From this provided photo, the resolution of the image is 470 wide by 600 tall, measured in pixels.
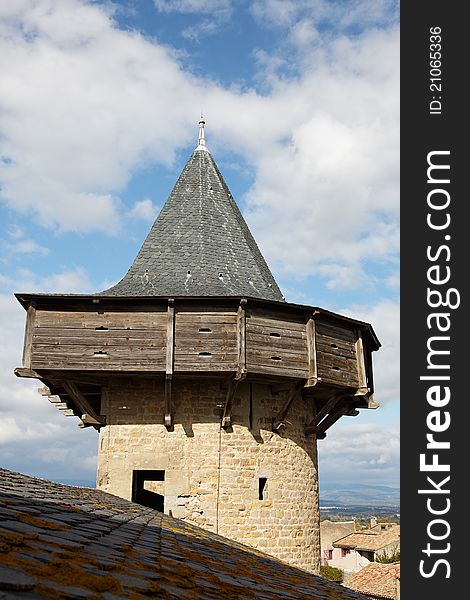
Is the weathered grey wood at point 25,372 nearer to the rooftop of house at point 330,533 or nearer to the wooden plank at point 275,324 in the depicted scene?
the wooden plank at point 275,324

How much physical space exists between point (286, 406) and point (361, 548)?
93.1 ft

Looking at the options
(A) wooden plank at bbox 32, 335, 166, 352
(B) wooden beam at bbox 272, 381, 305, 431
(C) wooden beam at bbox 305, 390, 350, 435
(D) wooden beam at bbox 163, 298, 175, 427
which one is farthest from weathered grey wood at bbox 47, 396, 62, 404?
(C) wooden beam at bbox 305, 390, 350, 435

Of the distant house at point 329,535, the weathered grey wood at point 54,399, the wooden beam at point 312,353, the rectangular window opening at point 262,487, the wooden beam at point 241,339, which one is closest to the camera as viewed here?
the wooden beam at point 241,339

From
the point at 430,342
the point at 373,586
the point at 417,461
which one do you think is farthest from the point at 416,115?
the point at 373,586

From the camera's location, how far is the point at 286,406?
36.6 ft

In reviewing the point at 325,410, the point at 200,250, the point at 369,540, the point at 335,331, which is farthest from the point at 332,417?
the point at 369,540

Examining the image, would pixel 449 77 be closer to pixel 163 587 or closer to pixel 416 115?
pixel 416 115

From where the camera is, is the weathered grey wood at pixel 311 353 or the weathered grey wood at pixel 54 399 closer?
the weathered grey wood at pixel 311 353

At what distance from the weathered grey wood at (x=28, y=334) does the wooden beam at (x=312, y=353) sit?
177 inches

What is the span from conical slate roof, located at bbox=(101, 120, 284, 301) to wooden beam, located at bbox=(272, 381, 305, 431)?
1.74 metres

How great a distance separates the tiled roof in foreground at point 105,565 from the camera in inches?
77.1

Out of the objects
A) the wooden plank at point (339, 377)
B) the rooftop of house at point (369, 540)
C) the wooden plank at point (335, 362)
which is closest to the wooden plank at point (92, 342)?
the wooden plank at point (335, 362)

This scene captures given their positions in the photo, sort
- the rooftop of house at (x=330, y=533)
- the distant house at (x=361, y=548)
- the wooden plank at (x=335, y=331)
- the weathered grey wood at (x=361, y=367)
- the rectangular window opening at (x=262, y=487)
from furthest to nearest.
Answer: the rooftop of house at (x=330, y=533) < the distant house at (x=361, y=548) < the weathered grey wood at (x=361, y=367) < the wooden plank at (x=335, y=331) < the rectangular window opening at (x=262, y=487)

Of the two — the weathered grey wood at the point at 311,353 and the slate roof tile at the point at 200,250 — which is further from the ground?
the slate roof tile at the point at 200,250
